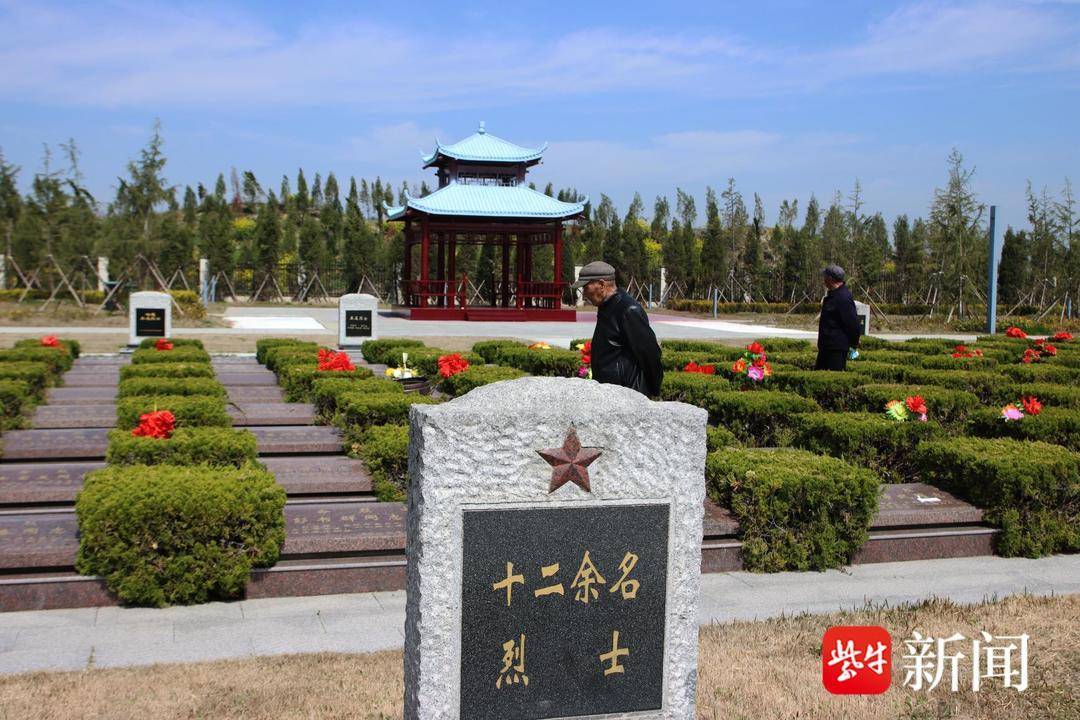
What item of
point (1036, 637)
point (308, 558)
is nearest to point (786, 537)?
point (1036, 637)

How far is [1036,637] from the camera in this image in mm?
4660

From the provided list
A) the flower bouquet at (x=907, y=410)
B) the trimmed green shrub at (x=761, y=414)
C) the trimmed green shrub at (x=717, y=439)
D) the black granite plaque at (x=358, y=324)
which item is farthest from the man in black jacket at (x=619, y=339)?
the black granite plaque at (x=358, y=324)

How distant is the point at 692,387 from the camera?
1036 cm

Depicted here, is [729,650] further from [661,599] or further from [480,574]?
[480,574]

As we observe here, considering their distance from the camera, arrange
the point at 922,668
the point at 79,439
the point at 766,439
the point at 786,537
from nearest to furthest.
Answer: the point at 922,668, the point at 786,537, the point at 79,439, the point at 766,439

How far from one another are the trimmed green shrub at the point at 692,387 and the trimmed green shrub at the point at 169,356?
602cm

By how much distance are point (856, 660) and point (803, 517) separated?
194cm

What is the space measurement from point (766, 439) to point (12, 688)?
273 inches

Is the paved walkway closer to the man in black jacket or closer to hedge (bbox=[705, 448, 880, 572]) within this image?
hedge (bbox=[705, 448, 880, 572])

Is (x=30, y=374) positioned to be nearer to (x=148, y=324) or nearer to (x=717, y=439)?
(x=717, y=439)

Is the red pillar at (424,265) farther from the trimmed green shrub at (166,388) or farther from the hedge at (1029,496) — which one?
the hedge at (1029,496)

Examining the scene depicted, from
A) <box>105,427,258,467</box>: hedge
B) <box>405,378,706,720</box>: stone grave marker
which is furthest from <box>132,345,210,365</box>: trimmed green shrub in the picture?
<box>405,378,706,720</box>: stone grave marker

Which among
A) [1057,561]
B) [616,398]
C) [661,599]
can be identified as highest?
[616,398]

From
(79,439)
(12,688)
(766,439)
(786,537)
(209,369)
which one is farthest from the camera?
(209,369)
